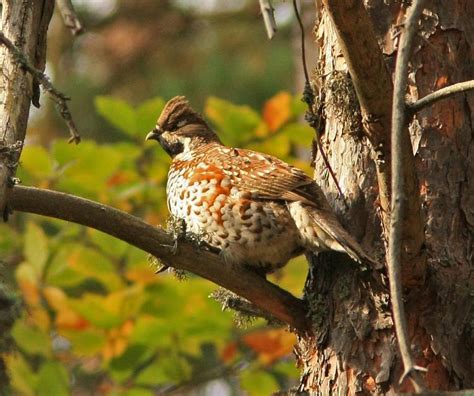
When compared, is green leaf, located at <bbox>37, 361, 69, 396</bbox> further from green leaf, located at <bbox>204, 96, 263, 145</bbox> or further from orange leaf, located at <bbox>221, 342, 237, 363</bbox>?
green leaf, located at <bbox>204, 96, 263, 145</bbox>

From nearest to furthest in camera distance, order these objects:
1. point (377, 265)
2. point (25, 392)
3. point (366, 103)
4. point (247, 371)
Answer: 1. point (366, 103)
2. point (377, 265)
3. point (25, 392)
4. point (247, 371)

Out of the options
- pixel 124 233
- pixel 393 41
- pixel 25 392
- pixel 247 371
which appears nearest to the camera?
pixel 124 233

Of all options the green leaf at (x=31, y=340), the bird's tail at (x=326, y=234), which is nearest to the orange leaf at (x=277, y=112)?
the green leaf at (x=31, y=340)

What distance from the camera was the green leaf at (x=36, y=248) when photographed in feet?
22.1

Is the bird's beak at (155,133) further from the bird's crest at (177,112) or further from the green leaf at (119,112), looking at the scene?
the green leaf at (119,112)

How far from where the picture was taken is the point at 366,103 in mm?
3611

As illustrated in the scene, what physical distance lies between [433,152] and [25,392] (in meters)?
3.49

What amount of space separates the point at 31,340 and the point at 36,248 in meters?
0.59

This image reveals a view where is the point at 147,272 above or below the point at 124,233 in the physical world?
above

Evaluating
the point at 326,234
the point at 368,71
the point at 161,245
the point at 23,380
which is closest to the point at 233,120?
the point at 23,380

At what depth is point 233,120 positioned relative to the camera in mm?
6785

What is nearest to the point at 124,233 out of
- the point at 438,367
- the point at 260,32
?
the point at 438,367

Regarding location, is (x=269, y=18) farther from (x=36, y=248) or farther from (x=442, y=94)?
(x=36, y=248)

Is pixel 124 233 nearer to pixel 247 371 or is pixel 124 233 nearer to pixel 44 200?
pixel 44 200
